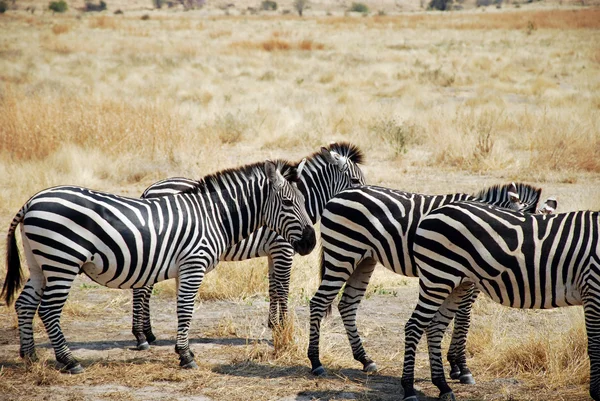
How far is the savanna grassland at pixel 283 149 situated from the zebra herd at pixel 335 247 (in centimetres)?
40

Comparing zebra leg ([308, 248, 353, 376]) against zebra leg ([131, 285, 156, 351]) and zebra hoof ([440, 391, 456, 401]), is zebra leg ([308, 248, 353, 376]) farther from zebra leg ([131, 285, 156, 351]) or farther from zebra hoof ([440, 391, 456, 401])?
zebra leg ([131, 285, 156, 351])

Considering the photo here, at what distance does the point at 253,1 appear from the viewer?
11069cm

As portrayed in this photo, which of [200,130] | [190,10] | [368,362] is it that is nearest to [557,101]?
[200,130]

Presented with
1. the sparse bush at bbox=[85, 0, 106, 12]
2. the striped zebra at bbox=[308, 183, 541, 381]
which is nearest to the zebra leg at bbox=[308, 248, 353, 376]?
the striped zebra at bbox=[308, 183, 541, 381]

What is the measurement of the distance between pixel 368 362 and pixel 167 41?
3658 centimetres

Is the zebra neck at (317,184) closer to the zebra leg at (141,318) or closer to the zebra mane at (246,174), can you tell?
the zebra mane at (246,174)

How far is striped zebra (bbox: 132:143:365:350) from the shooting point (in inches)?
260

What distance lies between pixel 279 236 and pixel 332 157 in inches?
43.1

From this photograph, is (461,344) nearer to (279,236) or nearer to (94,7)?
(279,236)

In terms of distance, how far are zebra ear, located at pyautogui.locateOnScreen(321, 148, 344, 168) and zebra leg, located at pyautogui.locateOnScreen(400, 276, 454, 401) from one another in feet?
7.65

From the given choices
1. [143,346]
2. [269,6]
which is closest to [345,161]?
[143,346]

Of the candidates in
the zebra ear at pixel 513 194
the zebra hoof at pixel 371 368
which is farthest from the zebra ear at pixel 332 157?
the zebra hoof at pixel 371 368

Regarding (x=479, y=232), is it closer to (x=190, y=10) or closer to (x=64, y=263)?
(x=64, y=263)

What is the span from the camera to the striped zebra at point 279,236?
6.61m
